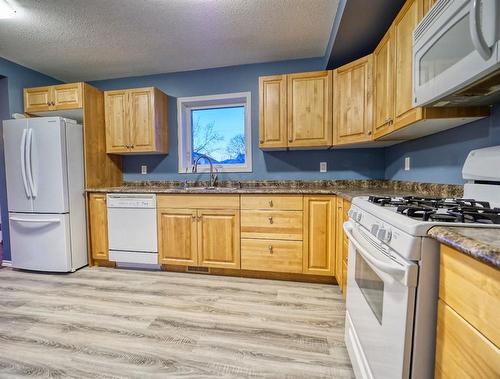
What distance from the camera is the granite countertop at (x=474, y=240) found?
0.50 meters

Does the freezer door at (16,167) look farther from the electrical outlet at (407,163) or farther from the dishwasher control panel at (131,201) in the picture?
the electrical outlet at (407,163)

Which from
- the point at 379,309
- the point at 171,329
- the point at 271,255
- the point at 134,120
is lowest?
the point at 171,329

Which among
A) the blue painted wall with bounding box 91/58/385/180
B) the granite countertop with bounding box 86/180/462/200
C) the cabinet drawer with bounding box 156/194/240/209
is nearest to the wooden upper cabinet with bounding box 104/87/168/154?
the blue painted wall with bounding box 91/58/385/180

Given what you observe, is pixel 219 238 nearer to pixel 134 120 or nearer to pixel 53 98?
pixel 134 120

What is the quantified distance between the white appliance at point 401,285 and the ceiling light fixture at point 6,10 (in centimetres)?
302

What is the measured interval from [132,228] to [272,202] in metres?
1.58

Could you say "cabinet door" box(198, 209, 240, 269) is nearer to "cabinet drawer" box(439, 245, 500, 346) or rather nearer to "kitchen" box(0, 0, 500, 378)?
"kitchen" box(0, 0, 500, 378)

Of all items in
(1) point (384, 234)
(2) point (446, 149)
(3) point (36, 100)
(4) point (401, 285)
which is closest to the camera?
(4) point (401, 285)

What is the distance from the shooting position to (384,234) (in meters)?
0.88

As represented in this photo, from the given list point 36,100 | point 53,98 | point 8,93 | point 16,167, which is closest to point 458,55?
point 53,98

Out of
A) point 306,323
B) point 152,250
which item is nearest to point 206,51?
point 152,250

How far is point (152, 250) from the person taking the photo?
8.90 ft

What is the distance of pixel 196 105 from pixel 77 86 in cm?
132

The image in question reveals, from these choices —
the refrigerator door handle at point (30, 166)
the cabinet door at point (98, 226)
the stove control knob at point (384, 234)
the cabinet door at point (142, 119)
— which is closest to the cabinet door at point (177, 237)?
the cabinet door at point (98, 226)
